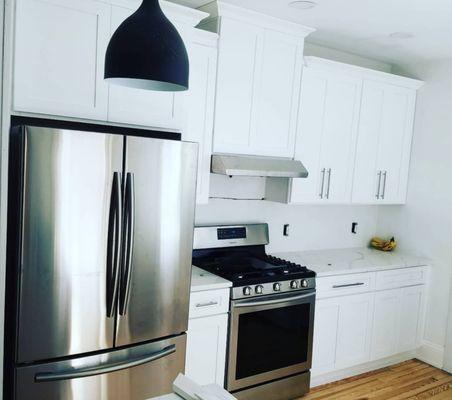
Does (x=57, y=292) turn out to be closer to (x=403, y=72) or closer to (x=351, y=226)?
(x=351, y=226)

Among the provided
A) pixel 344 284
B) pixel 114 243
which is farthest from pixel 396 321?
pixel 114 243

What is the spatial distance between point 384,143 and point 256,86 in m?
1.52

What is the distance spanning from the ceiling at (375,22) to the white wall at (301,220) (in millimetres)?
1387

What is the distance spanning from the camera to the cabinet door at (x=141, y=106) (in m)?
2.50

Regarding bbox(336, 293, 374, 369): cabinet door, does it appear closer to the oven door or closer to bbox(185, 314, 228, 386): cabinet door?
the oven door

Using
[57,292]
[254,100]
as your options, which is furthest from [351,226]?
[57,292]

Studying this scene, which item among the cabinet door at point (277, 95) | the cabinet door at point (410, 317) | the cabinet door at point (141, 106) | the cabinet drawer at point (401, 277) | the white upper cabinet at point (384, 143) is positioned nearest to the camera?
the cabinet door at point (141, 106)

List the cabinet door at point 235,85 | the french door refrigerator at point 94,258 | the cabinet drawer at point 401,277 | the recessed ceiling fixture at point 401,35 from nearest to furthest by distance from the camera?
1. the french door refrigerator at point 94,258
2. the cabinet door at point 235,85
3. the recessed ceiling fixture at point 401,35
4. the cabinet drawer at point 401,277

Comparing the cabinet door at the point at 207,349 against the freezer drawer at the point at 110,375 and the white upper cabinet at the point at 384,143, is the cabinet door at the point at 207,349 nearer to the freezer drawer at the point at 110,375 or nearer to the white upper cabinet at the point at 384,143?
the freezer drawer at the point at 110,375

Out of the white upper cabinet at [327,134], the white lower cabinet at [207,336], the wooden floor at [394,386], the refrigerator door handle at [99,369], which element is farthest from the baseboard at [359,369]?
the refrigerator door handle at [99,369]

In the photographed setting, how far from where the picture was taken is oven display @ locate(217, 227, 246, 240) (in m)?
3.57

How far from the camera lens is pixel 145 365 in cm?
257

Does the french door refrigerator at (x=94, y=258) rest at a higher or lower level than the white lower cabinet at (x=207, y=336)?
higher

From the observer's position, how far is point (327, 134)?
379cm
